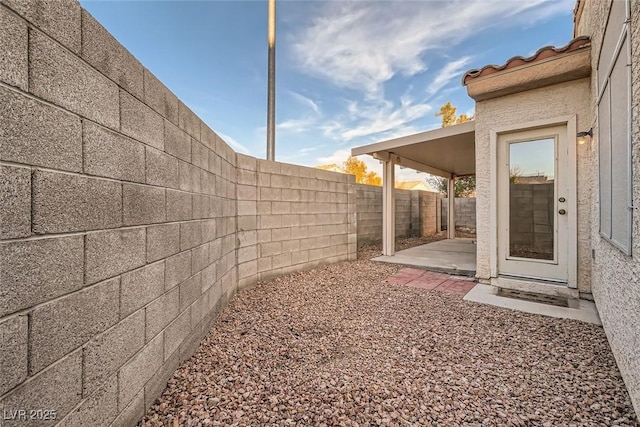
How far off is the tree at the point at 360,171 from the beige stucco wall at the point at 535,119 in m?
22.5

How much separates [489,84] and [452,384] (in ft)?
12.7

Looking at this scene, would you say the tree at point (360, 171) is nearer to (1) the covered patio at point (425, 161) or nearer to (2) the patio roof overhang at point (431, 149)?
(2) the patio roof overhang at point (431, 149)

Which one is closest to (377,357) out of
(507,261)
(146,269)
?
(146,269)

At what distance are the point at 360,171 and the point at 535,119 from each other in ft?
77.7

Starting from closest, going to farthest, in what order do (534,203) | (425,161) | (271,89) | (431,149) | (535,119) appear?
1. (535,119)
2. (534,203)
3. (431,149)
4. (271,89)
5. (425,161)

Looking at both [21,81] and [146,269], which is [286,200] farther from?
[21,81]

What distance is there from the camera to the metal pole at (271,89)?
20.5ft

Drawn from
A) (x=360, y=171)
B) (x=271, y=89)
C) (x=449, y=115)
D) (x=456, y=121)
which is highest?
(x=449, y=115)

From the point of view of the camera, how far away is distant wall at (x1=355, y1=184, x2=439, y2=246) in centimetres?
770

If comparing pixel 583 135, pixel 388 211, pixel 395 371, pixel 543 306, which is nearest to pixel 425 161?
pixel 388 211

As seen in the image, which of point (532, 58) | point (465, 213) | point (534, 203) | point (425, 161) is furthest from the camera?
point (465, 213)

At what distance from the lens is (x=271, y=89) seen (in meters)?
6.24

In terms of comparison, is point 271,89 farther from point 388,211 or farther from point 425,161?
point 425,161

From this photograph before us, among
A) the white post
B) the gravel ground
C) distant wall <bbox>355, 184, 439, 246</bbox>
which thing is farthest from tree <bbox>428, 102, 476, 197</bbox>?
the gravel ground
